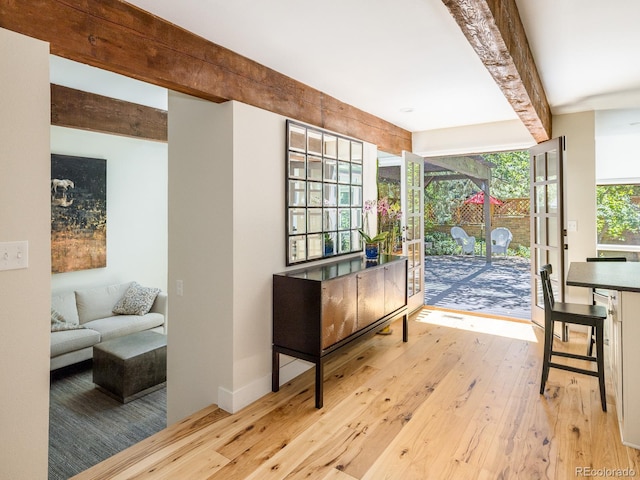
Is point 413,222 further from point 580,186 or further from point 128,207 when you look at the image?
point 128,207

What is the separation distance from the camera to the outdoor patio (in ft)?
18.2

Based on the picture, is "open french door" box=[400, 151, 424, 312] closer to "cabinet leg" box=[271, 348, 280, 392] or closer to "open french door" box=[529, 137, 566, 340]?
"open french door" box=[529, 137, 566, 340]

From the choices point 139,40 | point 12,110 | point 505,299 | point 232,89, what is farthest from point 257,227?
point 505,299

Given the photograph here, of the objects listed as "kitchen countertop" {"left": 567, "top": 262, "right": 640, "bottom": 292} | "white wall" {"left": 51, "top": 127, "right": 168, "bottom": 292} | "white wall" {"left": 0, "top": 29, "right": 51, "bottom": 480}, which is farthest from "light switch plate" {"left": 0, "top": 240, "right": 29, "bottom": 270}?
"white wall" {"left": 51, "top": 127, "right": 168, "bottom": 292}

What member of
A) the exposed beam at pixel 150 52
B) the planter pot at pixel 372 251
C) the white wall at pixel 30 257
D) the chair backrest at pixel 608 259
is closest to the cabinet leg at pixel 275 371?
the planter pot at pixel 372 251

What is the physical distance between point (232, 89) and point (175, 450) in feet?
7.39

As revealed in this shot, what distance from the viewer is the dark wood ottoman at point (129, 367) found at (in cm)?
356

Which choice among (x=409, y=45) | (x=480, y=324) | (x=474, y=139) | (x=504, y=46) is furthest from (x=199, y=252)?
(x=474, y=139)

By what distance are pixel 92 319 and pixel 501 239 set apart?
A: 9481 millimetres

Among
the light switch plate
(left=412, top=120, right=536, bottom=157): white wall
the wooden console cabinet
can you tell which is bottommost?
the wooden console cabinet

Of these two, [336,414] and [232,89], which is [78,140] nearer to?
[232,89]

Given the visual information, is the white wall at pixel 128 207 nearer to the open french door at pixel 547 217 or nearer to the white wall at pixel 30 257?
the white wall at pixel 30 257

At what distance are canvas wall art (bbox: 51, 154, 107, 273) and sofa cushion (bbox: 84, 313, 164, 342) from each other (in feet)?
2.39

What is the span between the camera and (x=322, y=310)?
264 cm
